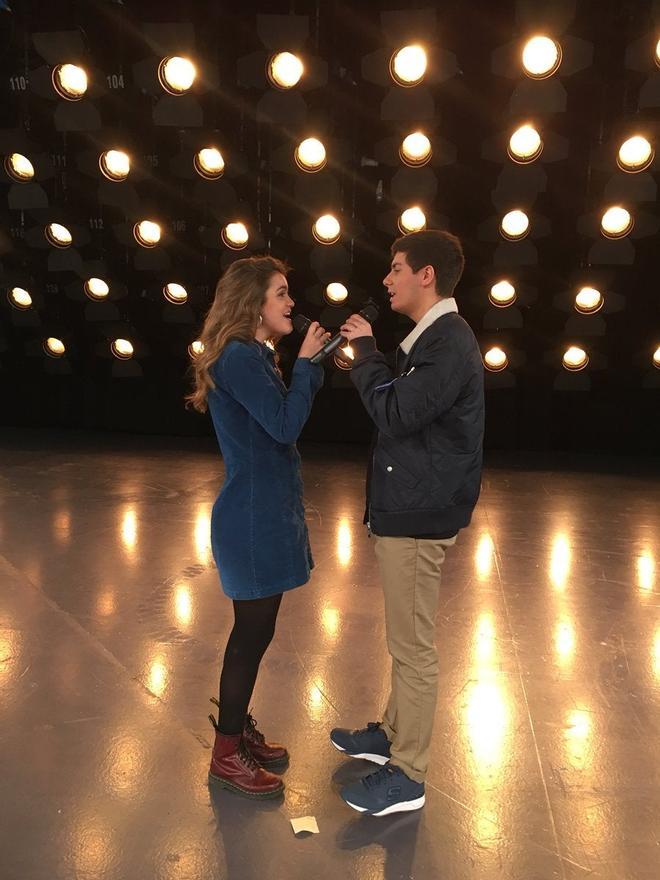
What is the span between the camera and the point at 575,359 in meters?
7.33

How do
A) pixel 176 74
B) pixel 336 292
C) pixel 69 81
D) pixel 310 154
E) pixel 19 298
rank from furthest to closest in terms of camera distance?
1. pixel 19 298
2. pixel 336 292
3. pixel 310 154
4. pixel 69 81
5. pixel 176 74

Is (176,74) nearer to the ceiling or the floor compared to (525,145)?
nearer to the ceiling

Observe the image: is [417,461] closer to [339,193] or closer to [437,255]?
[437,255]

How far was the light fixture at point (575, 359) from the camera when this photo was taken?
23.9 feet

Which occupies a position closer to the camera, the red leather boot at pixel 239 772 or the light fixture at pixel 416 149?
the red leather boot at pixel 239 772

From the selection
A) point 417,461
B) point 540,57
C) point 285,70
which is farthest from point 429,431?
point 285,70

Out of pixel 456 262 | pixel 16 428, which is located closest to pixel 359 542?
pixel 456 262

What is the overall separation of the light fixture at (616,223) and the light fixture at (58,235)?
4.26m

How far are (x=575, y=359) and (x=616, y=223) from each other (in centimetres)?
154

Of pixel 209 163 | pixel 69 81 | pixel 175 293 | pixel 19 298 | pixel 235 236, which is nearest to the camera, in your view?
pixel 69 81

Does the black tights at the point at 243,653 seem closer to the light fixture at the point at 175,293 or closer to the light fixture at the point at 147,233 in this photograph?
the light fixture at the point at 147,233

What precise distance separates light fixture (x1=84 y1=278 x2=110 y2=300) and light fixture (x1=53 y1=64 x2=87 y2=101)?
2.04 m

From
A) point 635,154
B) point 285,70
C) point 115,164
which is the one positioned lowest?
point 115,164

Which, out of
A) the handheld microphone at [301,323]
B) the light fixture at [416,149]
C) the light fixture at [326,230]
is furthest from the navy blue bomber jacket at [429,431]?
the light fixture at [326,230]
